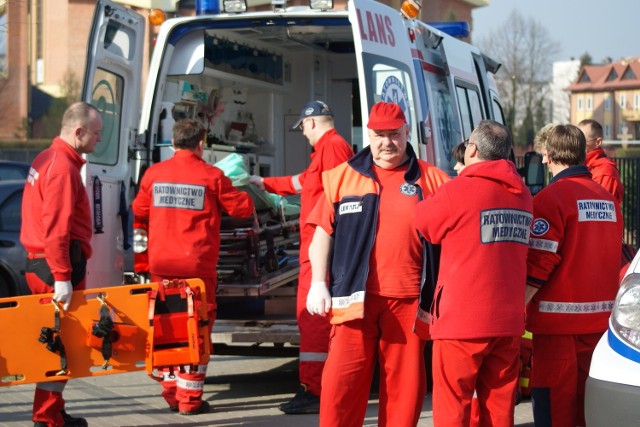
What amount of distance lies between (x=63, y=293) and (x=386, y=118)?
2.02 m

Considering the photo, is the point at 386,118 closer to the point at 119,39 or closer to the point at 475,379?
the point at 475,379

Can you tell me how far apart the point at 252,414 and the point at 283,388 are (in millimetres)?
1022

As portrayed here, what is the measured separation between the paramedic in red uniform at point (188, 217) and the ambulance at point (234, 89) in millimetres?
381

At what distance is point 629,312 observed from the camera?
13.6ft

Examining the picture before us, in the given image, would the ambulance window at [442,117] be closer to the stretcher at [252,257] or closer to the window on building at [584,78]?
the stretcher at [252,257]

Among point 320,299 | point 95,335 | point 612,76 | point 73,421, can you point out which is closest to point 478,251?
point 320,299

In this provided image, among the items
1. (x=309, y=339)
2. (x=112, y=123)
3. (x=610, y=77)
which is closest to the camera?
(x=309, y=339)

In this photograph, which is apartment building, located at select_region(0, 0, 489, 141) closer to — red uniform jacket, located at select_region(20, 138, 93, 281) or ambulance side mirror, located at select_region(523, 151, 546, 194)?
ambulance side mirror, located at select_region(523, 151, 546, 194)

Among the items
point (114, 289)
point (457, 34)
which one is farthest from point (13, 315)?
point (457, 34)

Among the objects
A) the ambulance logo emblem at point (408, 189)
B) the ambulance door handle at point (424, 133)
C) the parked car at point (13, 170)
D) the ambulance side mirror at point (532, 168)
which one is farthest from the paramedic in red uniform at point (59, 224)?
the parked car at point (13, 170)

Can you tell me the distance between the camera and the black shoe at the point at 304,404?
6.96 meters

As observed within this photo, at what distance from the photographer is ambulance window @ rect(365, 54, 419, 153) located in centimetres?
702

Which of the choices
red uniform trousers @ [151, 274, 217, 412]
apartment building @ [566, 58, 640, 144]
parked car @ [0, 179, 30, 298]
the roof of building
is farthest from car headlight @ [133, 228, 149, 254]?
the roof of building

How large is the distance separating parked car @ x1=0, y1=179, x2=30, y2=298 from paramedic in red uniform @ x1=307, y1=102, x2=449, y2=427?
601 cm
